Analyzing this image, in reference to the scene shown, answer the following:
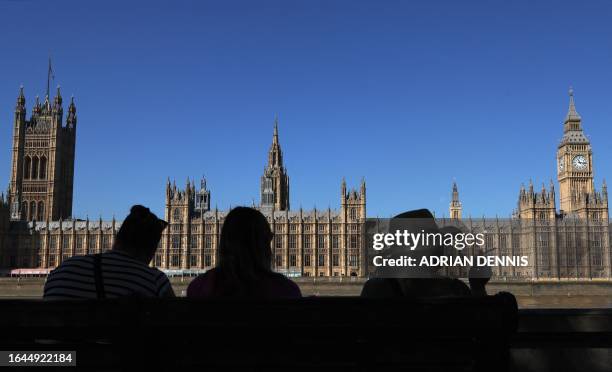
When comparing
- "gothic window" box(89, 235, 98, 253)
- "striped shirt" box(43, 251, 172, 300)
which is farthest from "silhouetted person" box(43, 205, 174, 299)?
"gothic window" box(89, 235, 98, 253)

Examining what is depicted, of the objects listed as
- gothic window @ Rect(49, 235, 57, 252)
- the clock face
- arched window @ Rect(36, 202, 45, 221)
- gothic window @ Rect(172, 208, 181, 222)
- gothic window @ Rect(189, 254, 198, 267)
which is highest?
the clock face

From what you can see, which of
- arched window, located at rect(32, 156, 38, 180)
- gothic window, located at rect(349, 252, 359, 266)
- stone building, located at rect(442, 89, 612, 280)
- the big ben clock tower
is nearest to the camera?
stone building, located at rect(442, 89, 612, 280)

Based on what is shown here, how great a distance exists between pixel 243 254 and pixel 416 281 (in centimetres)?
140

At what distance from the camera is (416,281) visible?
4086 mm

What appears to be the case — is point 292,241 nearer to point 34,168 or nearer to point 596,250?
point 596,250

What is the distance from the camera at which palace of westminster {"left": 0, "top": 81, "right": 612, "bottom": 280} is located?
55.4m

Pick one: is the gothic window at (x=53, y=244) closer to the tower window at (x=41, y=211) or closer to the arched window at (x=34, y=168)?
the tower window at (x=41, y=211)

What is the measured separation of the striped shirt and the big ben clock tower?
79.9 meters

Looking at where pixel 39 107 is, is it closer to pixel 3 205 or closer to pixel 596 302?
pixel 3 205

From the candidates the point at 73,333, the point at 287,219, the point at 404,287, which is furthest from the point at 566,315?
the point at 287,219

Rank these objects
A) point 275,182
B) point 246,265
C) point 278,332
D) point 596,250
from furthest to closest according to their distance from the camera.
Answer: point 275,182 < point 596,250 < point 246,265 < point 278,332

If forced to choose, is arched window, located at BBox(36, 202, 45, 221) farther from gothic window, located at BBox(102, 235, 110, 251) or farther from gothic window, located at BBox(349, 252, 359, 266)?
gothic window, located at BBox(349, 252, 359, 266)

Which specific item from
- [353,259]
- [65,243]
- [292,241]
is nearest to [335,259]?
[353,259]

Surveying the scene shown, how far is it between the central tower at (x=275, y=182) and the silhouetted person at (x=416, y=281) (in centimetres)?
6202
